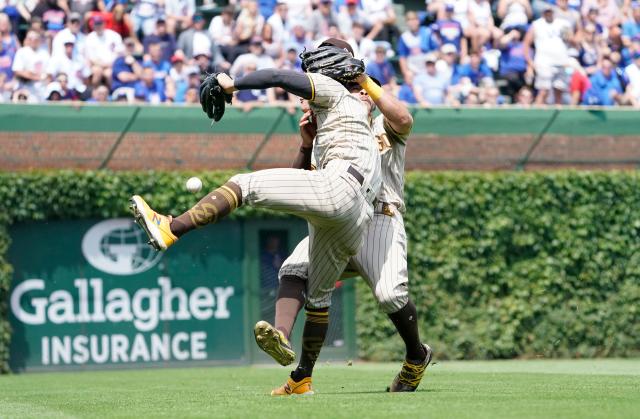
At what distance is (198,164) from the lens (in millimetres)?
15641

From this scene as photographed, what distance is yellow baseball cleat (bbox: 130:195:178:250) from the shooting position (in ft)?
21.1

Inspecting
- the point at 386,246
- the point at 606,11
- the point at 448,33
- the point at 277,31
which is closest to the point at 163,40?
the point at 277,31

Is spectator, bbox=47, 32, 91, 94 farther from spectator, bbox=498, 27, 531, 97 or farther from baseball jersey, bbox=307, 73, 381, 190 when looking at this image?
baseball jersey, bbox=307, 73, 381, 190

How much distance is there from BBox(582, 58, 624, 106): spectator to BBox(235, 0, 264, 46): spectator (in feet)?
17.0

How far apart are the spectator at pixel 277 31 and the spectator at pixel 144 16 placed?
1567 millimetres

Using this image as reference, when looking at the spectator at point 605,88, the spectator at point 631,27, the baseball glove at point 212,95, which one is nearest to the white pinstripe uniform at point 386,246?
the baseball glove at point 212,95

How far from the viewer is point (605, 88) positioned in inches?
716

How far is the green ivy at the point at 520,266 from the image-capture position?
16203mm

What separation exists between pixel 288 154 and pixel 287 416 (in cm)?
1010

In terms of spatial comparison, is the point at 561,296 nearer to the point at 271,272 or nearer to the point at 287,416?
the point at 271,272

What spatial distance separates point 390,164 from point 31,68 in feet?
28.3

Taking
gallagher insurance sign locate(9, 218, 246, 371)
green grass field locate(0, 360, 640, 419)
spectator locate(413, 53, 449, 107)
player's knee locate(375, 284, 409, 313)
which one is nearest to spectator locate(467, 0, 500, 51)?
spectator locate(413, 53, 449, 107)

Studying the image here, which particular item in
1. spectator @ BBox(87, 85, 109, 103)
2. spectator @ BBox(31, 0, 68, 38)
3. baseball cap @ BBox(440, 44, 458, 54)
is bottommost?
spectator @ BBox(87, 85, 109, 103)

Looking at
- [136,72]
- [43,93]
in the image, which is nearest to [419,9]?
[136,72]
